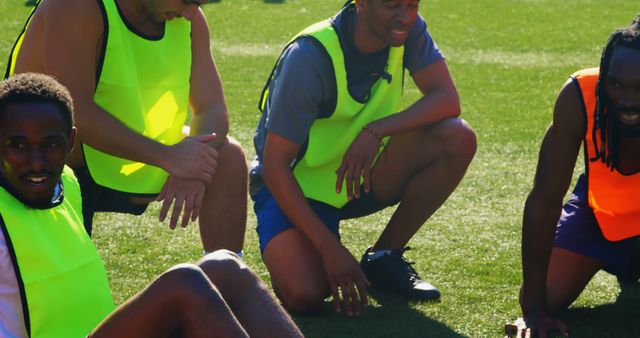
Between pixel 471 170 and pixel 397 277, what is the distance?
2031 millimetres

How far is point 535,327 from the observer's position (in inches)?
175

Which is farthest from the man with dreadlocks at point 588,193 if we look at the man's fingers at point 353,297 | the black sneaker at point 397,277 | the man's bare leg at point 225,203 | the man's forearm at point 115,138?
the man's forearm at point 115,138

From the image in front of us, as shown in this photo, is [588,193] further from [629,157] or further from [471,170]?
[471,170]

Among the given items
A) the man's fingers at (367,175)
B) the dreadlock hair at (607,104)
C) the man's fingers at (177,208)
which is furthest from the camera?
the man's fingers at (367,175)

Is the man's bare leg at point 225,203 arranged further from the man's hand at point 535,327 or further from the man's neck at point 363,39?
the man's hand at point 535,327

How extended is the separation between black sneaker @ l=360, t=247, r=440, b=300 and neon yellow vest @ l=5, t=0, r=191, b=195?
96cm

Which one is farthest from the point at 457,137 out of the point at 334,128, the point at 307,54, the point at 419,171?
the point at 307,54

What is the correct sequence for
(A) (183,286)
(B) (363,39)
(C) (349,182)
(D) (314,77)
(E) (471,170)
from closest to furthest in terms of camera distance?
1. (A) (183,286)
2. (C) (349,182)
3. (D) (314,77)
4. (B) (363,39)
5. (E) (471,170)

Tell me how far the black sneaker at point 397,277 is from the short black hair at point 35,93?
184 centimetres

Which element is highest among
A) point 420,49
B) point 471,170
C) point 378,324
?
point 420,49

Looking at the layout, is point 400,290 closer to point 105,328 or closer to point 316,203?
point 316,203

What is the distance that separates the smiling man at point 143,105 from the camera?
438cm

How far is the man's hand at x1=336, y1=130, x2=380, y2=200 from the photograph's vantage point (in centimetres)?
472

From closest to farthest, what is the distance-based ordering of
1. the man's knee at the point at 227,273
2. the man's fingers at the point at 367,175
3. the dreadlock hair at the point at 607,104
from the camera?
the man's knee at the point at 227,273 < the dreadlock hair at the point at 607,104 < the man's fingers at the point at 367,175
